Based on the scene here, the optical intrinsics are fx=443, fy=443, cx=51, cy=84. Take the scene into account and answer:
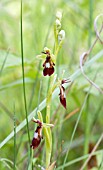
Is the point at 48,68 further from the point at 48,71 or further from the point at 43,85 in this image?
the point at 43,85

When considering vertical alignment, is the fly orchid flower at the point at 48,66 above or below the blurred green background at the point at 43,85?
below

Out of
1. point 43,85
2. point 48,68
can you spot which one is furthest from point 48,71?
point 43,85

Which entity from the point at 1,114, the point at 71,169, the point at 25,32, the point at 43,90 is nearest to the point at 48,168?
the point at 43,90

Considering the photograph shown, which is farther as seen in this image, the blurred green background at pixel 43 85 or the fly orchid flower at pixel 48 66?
the blurred green background at pixel 43 85

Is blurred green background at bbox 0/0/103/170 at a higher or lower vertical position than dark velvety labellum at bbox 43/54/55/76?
higher

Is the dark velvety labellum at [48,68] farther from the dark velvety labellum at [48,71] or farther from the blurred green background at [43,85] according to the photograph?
the blurred green background at [43,85]

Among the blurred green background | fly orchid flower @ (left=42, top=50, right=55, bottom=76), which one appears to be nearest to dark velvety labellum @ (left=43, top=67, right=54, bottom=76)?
fly orchid flower @ (left=42, top=50, right=55, bottom=76)

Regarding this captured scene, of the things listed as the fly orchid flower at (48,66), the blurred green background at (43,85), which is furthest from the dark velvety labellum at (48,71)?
the blurred green background at (43,85)

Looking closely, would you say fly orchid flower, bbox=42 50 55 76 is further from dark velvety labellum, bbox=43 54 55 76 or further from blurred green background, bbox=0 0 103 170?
blurred green background, bbox=0 0 103 170

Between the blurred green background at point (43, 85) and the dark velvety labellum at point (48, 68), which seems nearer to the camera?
the dark velvety labellum at point (48, 68)
